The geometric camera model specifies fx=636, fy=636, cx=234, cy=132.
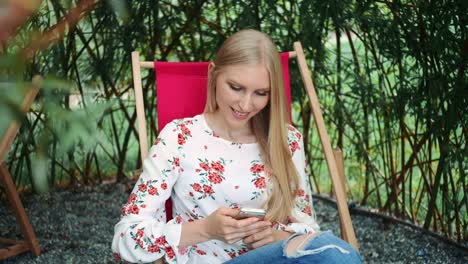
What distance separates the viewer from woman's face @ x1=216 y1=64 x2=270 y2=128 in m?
1.98

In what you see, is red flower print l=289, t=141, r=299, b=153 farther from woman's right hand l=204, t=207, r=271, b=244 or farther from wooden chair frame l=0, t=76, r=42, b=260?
wooden chair frame l=0, t=76, r=42, b=260

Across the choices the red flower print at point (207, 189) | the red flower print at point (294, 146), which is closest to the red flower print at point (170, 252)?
the red flower print at point (207, 189)

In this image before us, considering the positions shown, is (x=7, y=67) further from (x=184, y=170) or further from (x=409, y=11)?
(x=409, y=11)

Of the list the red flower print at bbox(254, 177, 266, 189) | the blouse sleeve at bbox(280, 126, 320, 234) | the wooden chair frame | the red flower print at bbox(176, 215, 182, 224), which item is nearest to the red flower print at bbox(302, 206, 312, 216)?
the blouse sleeve at bbox(280, 126, 320, 234)

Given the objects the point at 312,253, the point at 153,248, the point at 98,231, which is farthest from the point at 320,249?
the point at 98,231

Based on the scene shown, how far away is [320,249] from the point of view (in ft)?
5.96

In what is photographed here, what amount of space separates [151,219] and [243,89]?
49cm

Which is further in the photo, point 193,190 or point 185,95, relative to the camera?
point 185,95

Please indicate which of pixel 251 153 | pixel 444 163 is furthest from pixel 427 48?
pixel 251 153

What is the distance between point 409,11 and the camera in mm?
3092

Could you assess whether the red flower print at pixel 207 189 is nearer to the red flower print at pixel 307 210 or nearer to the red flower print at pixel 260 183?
the red flower print at pixel 260 183

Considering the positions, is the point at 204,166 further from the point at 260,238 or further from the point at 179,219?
the point at 260,238

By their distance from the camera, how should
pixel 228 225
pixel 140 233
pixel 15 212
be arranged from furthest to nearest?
pixel 15 212, pixel 140 233, pixel 228 225

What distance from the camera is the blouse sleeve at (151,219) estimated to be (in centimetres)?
190
